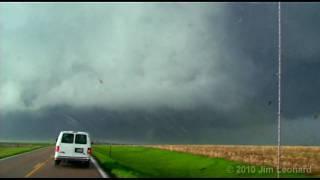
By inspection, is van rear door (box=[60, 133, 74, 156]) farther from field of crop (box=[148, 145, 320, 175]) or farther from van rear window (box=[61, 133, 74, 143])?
field of crop (box=[148, 145, 320, 175])

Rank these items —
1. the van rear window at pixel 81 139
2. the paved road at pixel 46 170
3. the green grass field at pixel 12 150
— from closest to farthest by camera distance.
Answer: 1. the paved road at pixel 46 170
2. the van rear window at pixel 81 139
3. the green grass field at pixel 12 150

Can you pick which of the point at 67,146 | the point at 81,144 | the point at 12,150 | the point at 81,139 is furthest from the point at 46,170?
the point at 12,150

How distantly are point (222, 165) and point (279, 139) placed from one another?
49.6 feet

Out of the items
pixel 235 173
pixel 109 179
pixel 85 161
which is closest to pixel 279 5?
pixel 109 179

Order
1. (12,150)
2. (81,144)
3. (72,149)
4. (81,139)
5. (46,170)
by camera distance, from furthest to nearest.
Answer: (12,150) → (81,139) → (81,144) → (72,149) → (46,170)

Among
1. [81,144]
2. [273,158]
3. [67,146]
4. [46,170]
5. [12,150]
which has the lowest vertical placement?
[12,150]

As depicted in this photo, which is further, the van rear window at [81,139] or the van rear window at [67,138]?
the van rear window at [81,139]

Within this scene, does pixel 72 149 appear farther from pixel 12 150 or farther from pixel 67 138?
pixel 12 150

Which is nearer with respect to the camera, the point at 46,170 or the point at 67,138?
the point at 46,170

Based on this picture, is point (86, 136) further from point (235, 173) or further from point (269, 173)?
point (269, 173)

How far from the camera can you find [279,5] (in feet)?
61.7

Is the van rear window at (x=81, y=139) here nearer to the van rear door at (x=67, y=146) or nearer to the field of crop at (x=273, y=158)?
the van rear door at (x=67, y=146)

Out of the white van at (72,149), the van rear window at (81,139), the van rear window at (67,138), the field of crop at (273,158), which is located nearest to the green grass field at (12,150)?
the van rear window at (67,138)

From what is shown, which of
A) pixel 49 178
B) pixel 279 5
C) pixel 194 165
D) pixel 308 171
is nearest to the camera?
pixel 279 5
